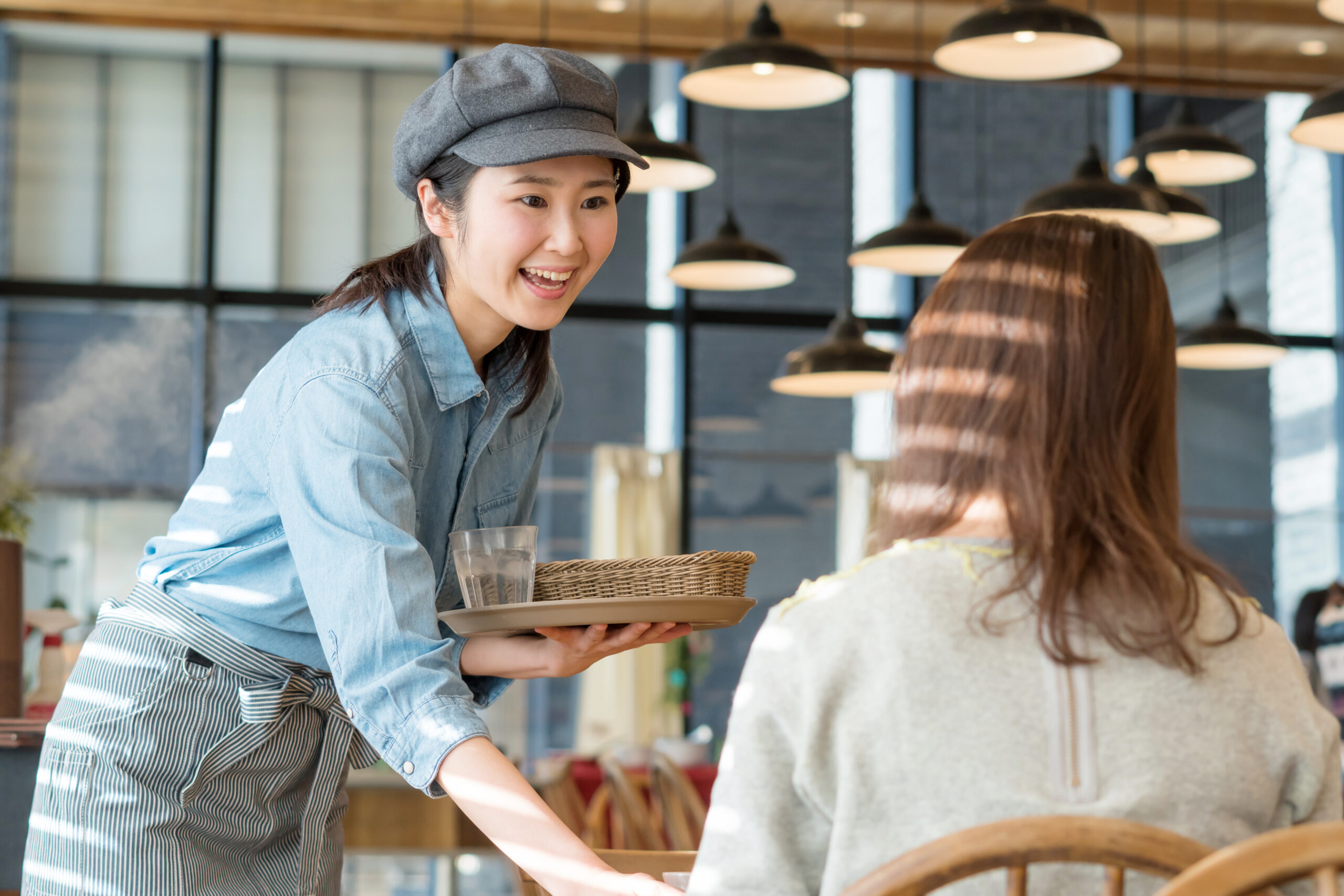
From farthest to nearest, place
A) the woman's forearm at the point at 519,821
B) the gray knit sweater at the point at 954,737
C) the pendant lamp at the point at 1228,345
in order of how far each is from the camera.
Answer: the pendant lamp at the point at 1228,345, the woman's forearm at the point at 519,821, the gray knit sweater at the point at 954,737

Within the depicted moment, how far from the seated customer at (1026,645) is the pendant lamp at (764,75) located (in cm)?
285

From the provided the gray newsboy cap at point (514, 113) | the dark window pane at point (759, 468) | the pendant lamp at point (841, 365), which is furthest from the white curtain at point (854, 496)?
the gray newsboy cap at point (514, 113)

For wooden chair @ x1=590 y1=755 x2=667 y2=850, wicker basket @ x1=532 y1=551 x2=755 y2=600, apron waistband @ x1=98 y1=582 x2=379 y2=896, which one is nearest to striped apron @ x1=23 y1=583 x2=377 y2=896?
apron waistband @ x1=98 y1=582 x2=379 y2=896

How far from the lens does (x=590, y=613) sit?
1.30 metres

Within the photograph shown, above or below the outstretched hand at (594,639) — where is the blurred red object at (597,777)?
below

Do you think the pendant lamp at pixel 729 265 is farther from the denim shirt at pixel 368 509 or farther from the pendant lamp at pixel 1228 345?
the denim shirt at pixel 368 509

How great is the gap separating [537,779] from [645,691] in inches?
51.1

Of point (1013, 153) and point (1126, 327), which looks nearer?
point (1126, 327)

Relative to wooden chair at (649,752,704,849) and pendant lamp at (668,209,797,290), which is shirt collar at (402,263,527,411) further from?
pendant lamp at (668,209,797,290)

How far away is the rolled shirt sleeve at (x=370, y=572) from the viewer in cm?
115

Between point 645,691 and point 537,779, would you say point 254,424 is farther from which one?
point 645,691

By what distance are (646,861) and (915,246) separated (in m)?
3.37

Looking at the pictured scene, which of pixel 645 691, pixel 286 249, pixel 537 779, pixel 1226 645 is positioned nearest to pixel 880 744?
pixel 1226 645

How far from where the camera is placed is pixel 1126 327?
0.99m
